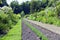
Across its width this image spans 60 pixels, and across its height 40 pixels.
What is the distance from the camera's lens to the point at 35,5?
8688 centimetres

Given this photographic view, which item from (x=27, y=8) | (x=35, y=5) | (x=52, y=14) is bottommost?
(x=27, y=8)

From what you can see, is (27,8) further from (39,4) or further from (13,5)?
(39,4)

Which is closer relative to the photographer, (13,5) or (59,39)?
(59,39)

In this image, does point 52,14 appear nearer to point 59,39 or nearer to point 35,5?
point 59,39

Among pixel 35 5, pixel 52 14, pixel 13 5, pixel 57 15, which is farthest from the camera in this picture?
pixel 13 5

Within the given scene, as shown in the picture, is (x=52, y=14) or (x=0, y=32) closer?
(x=0, y=32)

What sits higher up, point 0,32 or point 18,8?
point 0,32

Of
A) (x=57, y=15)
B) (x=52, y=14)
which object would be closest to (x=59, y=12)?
(x=57, y=15)

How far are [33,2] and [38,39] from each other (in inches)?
3085

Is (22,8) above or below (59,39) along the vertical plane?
below

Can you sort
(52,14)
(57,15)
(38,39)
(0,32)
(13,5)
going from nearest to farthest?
(38,39)
(0,32)
(57,15)
(52,14)
(13,5)

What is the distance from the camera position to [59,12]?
85.6 feet

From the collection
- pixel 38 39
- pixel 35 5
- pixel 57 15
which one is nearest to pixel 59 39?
pixel 38 39

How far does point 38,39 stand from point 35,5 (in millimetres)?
78058
